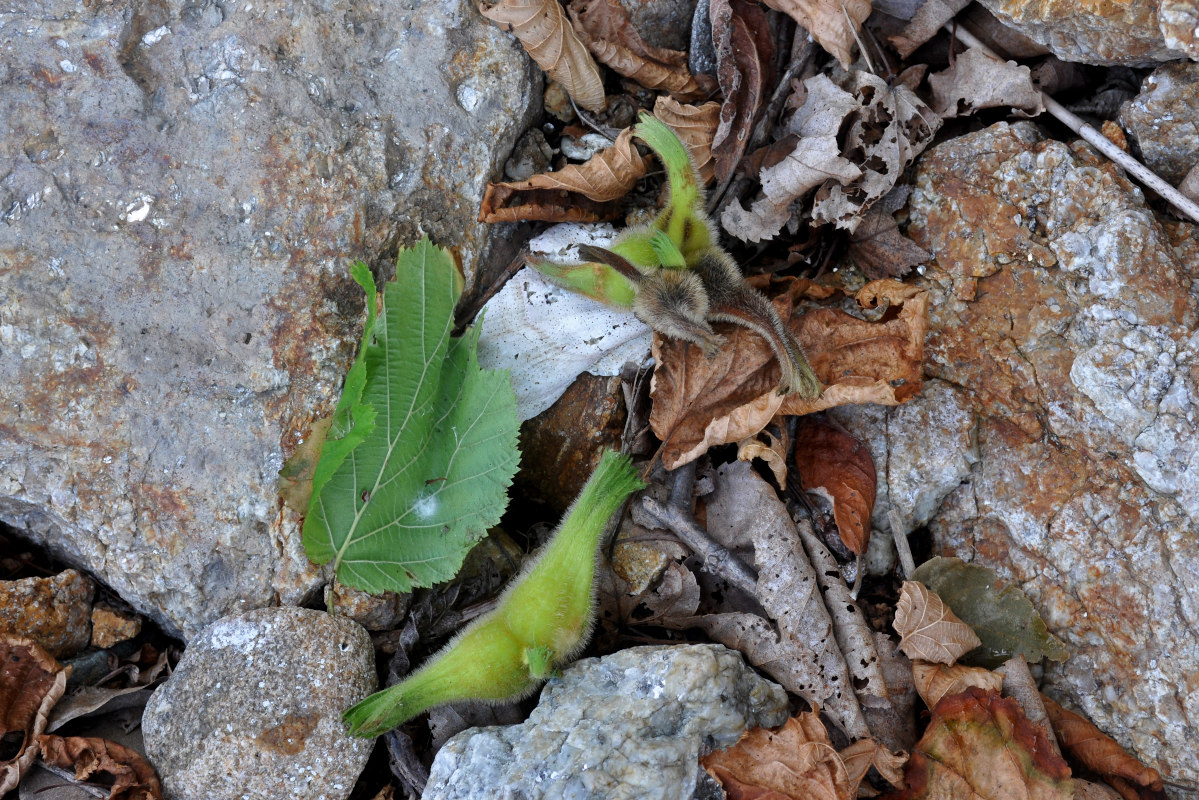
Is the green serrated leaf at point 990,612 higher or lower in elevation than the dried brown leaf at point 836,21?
lower

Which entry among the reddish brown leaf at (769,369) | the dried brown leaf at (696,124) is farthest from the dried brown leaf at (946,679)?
the dried brown leaf at (696,124)

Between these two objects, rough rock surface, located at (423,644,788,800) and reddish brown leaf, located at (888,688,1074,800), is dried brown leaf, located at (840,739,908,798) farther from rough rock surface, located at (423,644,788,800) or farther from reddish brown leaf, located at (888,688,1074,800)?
rough rock surface, located at (423,644,788,800)

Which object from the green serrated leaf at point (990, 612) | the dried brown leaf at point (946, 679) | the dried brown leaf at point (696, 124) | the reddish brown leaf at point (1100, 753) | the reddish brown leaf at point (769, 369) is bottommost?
the reddish brown leaf at point (1100, 753)

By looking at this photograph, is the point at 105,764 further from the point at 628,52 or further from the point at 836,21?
the point at 836,21

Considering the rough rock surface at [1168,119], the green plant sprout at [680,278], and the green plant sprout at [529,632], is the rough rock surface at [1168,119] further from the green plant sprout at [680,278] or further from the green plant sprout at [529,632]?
the green plant sprout at [529,632]

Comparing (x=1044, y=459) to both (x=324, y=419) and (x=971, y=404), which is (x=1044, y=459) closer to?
(x=971, y=404)

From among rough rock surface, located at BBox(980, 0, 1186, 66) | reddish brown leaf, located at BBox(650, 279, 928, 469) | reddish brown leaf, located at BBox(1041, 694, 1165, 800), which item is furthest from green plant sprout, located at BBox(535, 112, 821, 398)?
reddish brown leaf, located at BBox(1041, 694, 1165, 800)

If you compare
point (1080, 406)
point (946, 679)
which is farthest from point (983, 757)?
point (1080, 406)

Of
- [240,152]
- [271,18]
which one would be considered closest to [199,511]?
[240,152]
